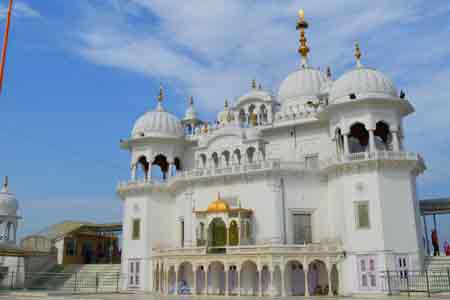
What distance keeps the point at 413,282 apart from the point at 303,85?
19176 mm

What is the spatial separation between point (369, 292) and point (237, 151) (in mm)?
13219

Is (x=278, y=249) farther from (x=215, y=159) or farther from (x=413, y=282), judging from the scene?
(x=215, y=159)

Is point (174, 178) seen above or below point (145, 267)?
above

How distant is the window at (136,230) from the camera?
1502 inches

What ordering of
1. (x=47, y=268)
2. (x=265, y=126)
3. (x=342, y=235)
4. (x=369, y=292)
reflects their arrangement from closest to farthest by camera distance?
(x=369, y=292)
(x=342, y=235)
(x=265, y=126)
(x=47, y=268)

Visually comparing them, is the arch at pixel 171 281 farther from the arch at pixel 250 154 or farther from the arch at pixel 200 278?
the arch at pixel 250 154

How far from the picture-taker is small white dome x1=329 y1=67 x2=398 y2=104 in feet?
105

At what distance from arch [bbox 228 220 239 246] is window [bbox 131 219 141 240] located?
8764 millimetres

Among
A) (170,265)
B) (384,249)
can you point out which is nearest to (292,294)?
(384,249)

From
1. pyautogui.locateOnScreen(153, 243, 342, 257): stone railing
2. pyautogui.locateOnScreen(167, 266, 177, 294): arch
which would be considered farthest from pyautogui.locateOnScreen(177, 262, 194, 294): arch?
pyautogui.locateOnScreen(153, 243, 342, 257): stone railing

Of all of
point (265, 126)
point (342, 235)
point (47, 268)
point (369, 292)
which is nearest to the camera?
point (369, 292)

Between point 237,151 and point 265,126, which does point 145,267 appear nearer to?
point 237,151

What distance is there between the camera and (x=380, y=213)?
29.8 m

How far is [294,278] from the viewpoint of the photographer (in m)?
31.8
